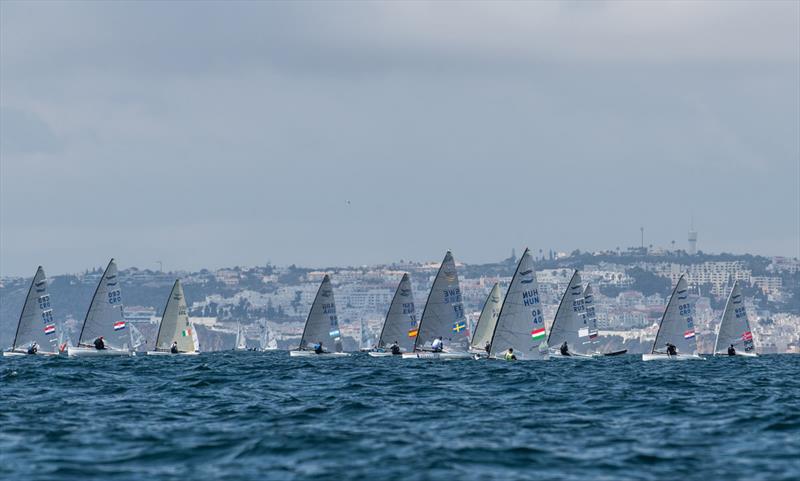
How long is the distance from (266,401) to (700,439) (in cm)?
1538

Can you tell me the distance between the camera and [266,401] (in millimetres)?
43750

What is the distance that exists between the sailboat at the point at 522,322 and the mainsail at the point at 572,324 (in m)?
20.4

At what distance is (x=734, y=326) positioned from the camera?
115m

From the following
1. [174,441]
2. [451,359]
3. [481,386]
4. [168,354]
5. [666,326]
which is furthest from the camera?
[168,354]

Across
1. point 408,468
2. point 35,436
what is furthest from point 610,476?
point 35,436

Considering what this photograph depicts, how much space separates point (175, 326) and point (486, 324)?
88.0 ft

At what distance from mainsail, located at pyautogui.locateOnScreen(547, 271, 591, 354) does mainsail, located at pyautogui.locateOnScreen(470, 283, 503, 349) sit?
4.63 m

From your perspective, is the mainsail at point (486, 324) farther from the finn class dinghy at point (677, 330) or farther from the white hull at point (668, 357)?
the finn class dinghy at point (677, 330)

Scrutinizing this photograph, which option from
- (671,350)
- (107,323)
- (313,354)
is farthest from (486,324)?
(107,323)

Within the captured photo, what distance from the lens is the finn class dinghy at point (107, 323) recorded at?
9206 cm

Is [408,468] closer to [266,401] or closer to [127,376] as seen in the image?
[266,401]

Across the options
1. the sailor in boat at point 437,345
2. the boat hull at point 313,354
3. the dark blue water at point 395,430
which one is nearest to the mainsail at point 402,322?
the sailor in boat at point 437,345

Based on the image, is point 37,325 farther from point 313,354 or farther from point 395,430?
point 395,430

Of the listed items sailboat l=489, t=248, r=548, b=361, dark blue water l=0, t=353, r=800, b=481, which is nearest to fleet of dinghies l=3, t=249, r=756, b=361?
sailboat l=489, t=248, r=548, b=361
